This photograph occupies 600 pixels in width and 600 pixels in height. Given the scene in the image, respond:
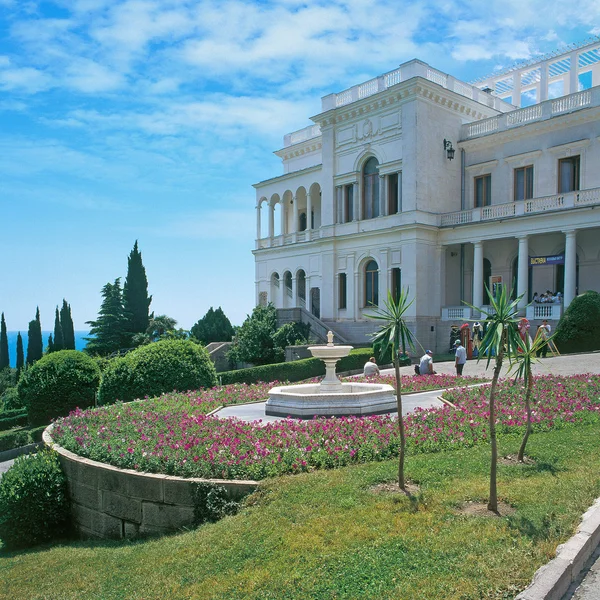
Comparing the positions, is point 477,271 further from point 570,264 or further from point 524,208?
point 570,264

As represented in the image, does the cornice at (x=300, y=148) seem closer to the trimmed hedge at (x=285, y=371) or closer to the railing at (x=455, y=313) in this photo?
the railing at (x=455, y=313)

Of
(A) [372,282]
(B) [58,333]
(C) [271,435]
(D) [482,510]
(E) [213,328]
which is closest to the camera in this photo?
(D) [482,510]

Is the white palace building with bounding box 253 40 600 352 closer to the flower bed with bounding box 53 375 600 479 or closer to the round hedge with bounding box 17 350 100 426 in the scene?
the round hedge with bounding box 17 350 100 426

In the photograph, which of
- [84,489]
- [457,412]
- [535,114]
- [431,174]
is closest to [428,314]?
[431,174]

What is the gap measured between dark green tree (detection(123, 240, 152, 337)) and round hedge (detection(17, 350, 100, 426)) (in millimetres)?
27459

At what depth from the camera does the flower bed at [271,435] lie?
8.52 meters

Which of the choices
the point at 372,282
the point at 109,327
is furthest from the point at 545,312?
the point at 109,327

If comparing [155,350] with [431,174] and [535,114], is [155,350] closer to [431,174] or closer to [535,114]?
[431,174]

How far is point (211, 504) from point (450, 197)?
95.5 feet

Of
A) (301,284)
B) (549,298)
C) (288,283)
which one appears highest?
(288,283)

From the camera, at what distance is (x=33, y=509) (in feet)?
31.2

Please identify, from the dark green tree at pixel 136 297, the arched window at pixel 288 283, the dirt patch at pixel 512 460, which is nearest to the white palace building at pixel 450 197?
the arched window at pixel 288 283

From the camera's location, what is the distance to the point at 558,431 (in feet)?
33.4

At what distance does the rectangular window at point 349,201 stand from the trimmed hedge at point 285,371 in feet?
44.4
